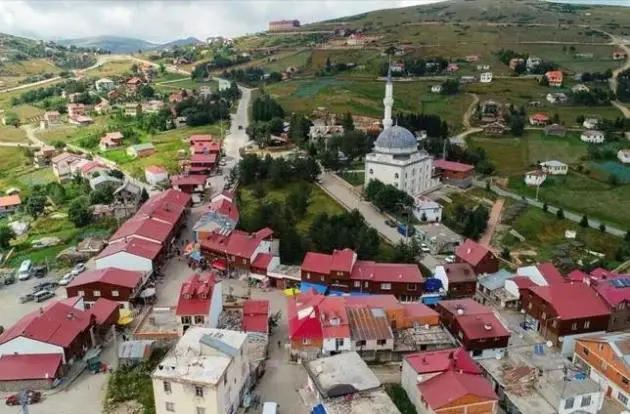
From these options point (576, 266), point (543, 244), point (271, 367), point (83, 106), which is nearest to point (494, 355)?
point (271, 367)

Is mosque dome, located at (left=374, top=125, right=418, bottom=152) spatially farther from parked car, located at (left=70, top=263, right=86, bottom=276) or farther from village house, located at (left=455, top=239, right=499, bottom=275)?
parked car, located at (left=70, top=263, right=86, bottom=276)

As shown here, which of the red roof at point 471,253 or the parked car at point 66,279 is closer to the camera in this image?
the parked car at point 66,279

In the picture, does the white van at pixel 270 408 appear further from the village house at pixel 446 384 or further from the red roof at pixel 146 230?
the red roof at pixel 146 230

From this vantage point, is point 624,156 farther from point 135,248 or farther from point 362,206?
point 135,248

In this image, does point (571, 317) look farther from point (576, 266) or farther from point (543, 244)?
point (543, 244)

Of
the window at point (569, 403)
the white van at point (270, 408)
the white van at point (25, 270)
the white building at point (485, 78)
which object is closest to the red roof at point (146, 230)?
the white van at point (25, 270)

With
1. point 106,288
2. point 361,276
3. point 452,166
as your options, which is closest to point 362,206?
point 452,166

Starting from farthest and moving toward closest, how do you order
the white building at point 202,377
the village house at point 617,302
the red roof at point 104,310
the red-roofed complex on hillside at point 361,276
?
the red-roofed complex on hillside at point 361,276 < the village house at point 617,302 < the red roof at point 104,310 < the white building at point 202,377
